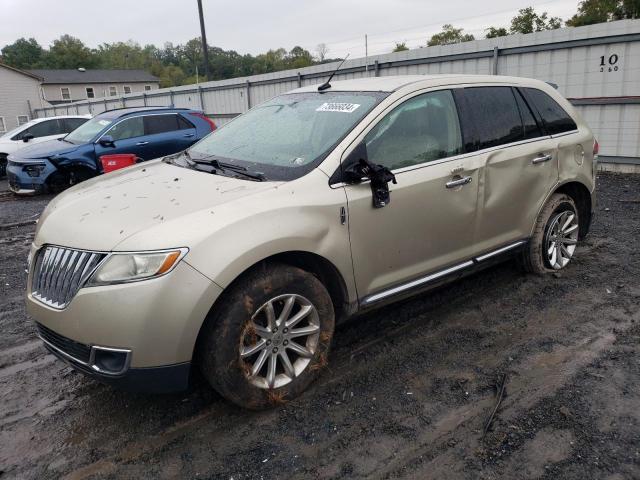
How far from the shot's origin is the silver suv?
2.50 meters

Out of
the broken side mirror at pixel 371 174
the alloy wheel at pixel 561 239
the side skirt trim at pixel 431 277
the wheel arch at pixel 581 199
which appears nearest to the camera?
the broken side mirror at pixel 371 174

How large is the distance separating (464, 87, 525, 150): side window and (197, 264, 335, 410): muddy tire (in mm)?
1845

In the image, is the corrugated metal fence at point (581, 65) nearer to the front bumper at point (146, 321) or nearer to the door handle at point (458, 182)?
the door handle at point (458, 182)

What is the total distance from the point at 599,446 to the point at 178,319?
2.20 m

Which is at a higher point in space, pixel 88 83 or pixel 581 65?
pixel 88 83

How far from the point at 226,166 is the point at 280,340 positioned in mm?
1241

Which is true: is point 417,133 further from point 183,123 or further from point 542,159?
point 183,123

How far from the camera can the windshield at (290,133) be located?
10.5 feet

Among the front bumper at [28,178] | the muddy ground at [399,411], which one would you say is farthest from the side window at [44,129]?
the muddy ground at [399,411]

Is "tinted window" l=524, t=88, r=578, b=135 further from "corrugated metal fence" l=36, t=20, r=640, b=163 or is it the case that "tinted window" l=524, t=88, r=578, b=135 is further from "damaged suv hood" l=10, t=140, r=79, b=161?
"damaged suv hood" l=10, t=140, r=79, b=161

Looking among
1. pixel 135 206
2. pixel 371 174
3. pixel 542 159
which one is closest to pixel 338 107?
pixel 371 174

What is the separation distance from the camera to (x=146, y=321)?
242 centimetres

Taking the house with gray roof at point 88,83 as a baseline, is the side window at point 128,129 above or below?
below

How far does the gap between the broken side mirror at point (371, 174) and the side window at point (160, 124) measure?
27.8 ft
